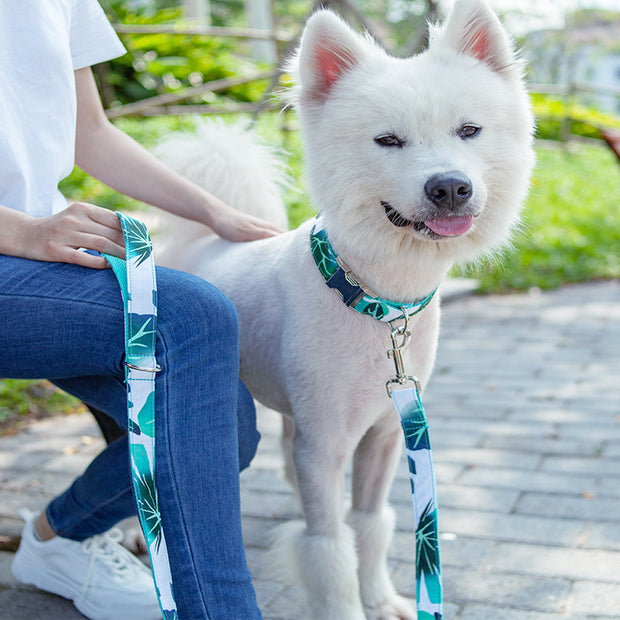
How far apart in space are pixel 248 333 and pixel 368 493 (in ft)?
2.06

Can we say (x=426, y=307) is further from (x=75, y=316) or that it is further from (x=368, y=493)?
(x=75, y=316)

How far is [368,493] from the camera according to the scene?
2.47 m

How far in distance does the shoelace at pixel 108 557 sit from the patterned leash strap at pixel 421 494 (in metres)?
0.97

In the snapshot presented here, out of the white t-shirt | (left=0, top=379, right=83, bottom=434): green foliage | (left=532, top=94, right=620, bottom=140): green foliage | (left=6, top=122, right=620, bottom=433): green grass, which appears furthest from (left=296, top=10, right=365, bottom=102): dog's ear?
(left=532, top=94, right=620, bottom=140): green foliage

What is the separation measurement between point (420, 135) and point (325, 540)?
1.13m

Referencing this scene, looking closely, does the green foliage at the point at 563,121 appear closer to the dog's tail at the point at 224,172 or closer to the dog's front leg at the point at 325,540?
the dog's tail at the point at 224,172

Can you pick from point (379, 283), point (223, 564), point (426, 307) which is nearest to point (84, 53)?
point (379, 283)

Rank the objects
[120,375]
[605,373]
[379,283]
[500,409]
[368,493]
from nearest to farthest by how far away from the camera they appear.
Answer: [120,375], [379,283], [368,493], [500,409], [605,373]

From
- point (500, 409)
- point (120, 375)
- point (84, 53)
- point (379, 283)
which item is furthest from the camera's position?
point (500, 409)

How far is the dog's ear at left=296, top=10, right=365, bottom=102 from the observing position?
6.83 ft

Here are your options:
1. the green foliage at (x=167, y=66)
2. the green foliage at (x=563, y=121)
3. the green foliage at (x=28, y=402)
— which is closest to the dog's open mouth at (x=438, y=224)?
the green foliage at (x=28, y=402)

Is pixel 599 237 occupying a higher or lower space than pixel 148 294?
lower

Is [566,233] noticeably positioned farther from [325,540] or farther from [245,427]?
[245,427]

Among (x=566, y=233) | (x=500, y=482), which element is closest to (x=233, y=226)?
(x=500, y=482)
